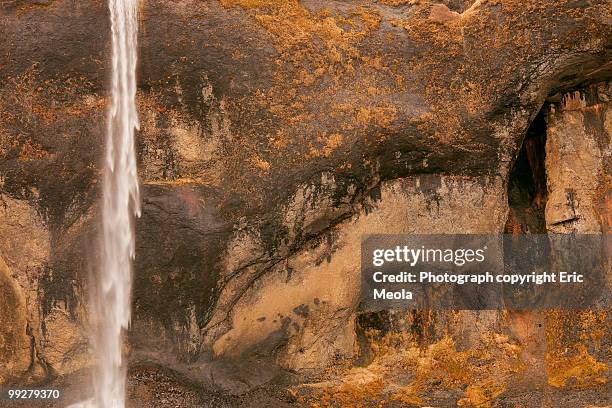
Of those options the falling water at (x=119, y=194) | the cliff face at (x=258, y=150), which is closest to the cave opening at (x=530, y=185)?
the cliff face at (x=258, y=150)

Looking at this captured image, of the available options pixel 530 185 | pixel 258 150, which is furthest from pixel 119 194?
pixel 530 185

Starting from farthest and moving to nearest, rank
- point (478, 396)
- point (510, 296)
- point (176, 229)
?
point (510, 296) → point (478, 396) → point (176, 229)

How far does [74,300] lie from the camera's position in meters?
9.95

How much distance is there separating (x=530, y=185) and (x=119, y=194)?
6779mm

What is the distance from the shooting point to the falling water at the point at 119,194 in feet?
31.6

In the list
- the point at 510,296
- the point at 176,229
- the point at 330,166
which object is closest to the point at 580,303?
the point at 510,296

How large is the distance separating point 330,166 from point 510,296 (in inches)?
Answer: 151

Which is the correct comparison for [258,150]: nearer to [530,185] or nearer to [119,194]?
[119,194]

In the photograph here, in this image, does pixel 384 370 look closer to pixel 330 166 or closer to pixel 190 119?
pixel 330 166

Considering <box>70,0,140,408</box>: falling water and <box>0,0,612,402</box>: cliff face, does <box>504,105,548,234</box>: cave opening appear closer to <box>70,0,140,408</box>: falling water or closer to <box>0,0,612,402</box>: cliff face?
<box>0,0,612,402</box>: cliff face

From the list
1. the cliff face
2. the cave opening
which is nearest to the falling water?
the cliff face

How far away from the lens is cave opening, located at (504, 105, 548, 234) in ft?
36.7

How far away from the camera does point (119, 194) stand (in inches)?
388

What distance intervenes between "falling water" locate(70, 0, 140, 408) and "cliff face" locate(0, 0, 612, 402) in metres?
0.18
